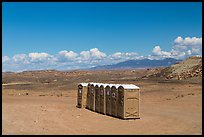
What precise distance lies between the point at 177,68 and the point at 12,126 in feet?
169

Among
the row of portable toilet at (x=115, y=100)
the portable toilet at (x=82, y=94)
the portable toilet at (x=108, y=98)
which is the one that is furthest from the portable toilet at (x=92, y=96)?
the portable toilet at (x=108, y=98)

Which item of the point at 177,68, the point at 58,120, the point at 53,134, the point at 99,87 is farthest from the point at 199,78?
the point at 53,134

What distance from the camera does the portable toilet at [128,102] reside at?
16906 mm

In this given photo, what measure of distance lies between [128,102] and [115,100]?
944 mm

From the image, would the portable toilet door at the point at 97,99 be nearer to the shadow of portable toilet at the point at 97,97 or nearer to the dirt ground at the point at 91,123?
the shadow of portable toilet at the point at 97,97

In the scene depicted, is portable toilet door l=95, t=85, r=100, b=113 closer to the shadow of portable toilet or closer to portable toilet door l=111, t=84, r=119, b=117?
the shadow of portable toilet

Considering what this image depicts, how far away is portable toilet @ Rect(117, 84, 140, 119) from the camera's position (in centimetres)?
1691

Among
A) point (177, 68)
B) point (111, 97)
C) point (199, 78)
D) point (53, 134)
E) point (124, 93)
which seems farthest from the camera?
point (177, 68)

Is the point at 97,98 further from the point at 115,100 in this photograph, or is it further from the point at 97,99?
the point at 115,100

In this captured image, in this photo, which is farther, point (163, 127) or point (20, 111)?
point (20, 111)

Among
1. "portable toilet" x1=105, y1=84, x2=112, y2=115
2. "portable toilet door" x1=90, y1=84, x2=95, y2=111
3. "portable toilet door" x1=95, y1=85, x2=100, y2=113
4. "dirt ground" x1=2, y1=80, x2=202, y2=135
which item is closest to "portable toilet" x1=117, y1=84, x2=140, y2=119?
"dirt ground" x1=2, y1=80, x2=202, y2=135

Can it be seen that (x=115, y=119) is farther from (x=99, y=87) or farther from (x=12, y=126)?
(x=12, y=126)

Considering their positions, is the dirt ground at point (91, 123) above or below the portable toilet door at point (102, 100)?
below

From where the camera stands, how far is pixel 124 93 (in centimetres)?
1688
